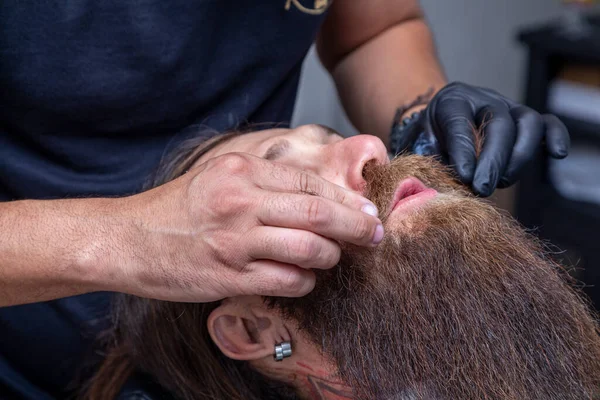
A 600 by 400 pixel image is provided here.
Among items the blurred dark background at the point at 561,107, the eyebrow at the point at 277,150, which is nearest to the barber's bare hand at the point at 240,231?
the eyebrow at the point at 277,150

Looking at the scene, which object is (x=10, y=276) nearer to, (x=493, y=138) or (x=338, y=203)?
(x=338, y=203)

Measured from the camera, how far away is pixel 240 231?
0.82 metres

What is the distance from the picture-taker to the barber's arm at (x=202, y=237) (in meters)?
0.82

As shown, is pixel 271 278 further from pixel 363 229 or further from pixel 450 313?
pixel 450 313

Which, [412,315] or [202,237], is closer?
[202,237]

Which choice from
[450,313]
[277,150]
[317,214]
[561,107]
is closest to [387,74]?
[277,150]

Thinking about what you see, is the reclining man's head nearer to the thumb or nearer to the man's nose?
the man's nose

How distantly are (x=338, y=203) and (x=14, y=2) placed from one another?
0.73 m

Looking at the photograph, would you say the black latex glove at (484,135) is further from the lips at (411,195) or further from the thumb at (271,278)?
the thumb at (271,278)

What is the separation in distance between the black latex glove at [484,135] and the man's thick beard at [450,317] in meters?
0.14

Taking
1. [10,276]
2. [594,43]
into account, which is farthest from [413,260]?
[594,43]

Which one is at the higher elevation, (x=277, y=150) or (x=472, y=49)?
(x=277, y=150)

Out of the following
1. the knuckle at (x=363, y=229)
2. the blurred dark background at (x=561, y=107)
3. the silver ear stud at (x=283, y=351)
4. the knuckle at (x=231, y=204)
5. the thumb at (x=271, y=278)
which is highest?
the knuckle at (x=231, y=204)

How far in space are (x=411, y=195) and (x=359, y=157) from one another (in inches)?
4.2
